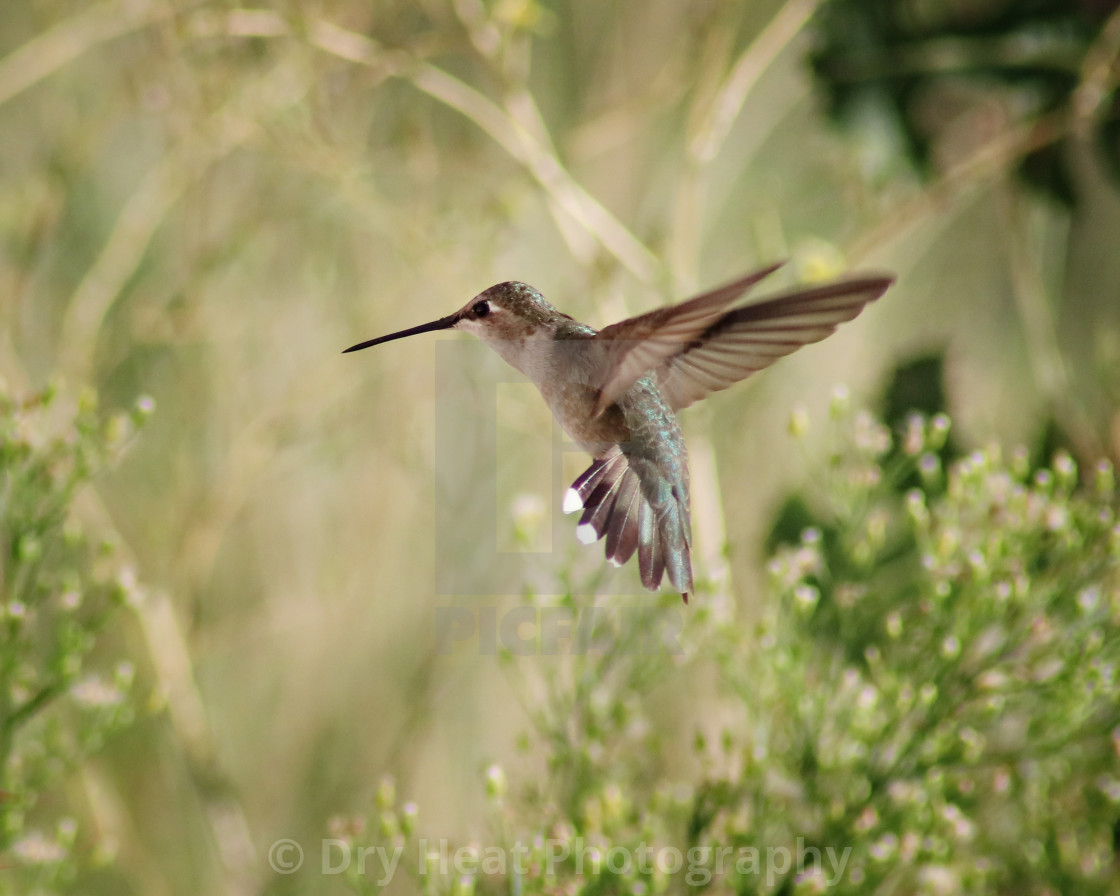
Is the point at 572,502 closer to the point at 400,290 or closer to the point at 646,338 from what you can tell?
the point at 646,338

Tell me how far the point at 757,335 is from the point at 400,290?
1.20 meters

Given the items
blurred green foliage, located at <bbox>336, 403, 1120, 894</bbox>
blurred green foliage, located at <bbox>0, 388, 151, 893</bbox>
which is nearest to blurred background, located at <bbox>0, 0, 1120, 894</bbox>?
blurred green foliage, located at <bbox>336, 403, 1120, 894</bbox>

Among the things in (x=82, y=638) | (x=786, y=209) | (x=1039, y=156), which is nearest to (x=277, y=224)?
(x=786, y=209)

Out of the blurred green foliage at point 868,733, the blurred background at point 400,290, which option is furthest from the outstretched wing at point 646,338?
the blurred background at point 400,290

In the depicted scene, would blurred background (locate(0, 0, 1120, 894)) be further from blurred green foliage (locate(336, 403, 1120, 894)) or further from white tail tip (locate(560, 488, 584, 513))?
white tail tip (locate(560, 488, 584, 513))

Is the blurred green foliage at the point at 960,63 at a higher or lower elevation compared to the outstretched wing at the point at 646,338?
higher

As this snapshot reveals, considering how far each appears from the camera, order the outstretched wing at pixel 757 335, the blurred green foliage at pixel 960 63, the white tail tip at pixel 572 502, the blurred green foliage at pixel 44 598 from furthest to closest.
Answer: the blurred green foliage at pixel 960 63, the blurred green foliage at pixel 44 598, the white tail tip at pixel 572 502, the outstretched wing at pixel 757 335

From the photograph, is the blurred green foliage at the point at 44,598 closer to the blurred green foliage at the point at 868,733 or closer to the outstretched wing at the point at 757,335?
the blurred green foliage at the point at 868,733

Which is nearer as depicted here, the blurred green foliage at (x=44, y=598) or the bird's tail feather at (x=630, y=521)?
the bird's tail feather at (x=630, y=521)

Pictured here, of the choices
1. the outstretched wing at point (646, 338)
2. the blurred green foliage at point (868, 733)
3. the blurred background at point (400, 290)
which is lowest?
the blurred green foliage at point (868, 733)

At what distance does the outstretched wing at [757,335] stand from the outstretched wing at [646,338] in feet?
0.05

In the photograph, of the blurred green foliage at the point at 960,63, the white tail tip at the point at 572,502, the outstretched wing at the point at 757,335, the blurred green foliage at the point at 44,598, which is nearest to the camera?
the outstretched wing at the point at 757,335

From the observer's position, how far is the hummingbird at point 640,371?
0.59m

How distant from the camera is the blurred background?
1.47m
